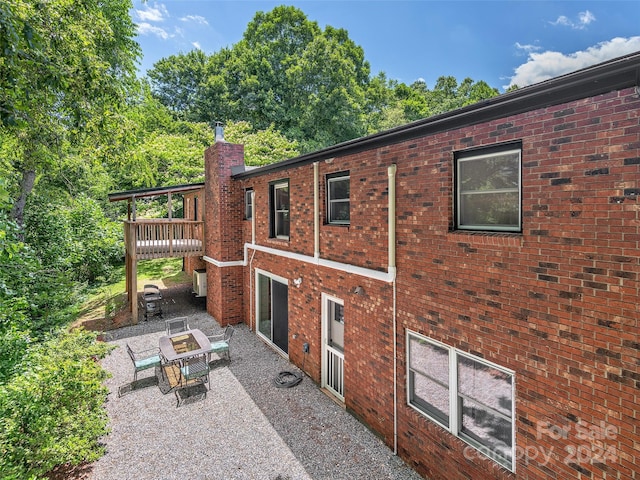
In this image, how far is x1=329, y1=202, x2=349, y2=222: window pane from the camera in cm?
709

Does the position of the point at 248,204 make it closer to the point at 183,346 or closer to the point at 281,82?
the point at 183,346

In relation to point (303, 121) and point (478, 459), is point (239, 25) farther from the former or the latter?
point (478, 459)

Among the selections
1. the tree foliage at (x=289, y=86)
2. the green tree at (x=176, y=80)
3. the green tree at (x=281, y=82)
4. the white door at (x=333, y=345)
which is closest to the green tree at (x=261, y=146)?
the tree foliage at (x=289, y=86)

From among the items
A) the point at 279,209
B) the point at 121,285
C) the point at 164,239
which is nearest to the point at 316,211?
the point at 279,209

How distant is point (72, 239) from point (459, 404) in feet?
57.4

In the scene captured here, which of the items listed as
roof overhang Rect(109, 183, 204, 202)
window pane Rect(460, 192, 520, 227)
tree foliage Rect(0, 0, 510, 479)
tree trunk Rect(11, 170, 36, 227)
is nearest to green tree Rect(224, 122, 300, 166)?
tree foliage Rect(0, 0, 510, 479)

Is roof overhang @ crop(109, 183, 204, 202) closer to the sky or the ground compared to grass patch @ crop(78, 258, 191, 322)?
closer to the sky

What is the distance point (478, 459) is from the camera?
14.5 ft

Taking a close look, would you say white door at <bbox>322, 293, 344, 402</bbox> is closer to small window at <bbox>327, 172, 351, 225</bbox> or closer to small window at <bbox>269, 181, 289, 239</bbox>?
small window at <bbox>327, 172, 351, 225</bbox>

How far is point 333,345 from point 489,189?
4.94 meters

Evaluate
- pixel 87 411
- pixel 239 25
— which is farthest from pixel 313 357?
pixel 239 25

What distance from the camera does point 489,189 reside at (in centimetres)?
441

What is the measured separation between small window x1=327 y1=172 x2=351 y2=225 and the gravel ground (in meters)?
4.09

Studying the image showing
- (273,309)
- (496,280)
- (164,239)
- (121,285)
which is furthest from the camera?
(121,285)
